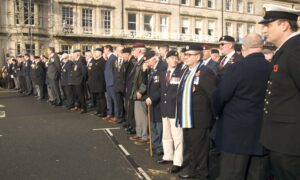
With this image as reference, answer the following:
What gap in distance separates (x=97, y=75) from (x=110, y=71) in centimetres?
60

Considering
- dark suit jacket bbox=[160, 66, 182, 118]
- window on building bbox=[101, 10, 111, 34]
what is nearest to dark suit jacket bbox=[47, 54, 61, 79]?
dark suit jacket bbox=[160, 66, 182, 118]

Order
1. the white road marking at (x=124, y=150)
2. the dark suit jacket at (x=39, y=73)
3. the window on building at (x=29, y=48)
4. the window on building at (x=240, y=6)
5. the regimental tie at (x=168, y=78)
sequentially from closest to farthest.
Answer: the regimental tie at (x=168, y=78) → the white road marking at (x=124, y=150) → the dark suit jacket at (x=39, y=73) → the window on building at (x=29, y=48) → the window on building at (x=240, y=6)

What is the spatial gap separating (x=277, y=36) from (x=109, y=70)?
8505 millimetres

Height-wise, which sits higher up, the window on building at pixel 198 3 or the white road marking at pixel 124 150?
the window on building at pixel 198 3

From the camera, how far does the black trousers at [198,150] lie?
5.22 meters

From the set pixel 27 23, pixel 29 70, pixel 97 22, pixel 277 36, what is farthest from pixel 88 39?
pixel 277 36

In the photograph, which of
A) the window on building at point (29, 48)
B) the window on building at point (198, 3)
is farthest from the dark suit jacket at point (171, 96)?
the window on building at point (198, 3)

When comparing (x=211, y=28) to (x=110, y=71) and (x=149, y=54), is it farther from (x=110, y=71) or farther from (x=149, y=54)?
(x=149, y=54)

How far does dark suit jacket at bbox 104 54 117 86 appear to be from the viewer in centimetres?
1115

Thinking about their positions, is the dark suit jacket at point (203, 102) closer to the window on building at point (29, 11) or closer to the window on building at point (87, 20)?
the window on building at point (29, 11)

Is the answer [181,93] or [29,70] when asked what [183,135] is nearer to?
[181,93]

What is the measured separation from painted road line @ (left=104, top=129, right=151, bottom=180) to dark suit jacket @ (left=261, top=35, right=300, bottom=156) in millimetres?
2950

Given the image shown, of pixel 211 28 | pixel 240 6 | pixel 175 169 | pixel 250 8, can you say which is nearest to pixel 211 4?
pixel 211 28

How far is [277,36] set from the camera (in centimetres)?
310
